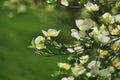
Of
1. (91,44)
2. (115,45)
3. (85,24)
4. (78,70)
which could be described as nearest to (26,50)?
(78,70)

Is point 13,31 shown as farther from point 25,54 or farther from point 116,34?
point 116,34

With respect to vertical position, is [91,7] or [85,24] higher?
[91,7]

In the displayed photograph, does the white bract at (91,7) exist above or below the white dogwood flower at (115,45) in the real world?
above

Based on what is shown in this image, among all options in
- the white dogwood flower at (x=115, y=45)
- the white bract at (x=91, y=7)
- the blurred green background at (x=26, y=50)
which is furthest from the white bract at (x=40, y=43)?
the blurred green background at (x=26, y=50)

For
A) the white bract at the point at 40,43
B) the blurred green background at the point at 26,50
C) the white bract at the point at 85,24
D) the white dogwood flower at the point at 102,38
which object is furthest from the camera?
the blurred green background at the point at 26,50

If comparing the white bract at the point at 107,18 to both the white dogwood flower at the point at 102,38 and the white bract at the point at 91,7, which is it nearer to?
the white bract at the point at 91,7

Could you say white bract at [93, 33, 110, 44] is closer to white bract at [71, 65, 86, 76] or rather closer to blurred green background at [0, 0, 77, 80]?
white bract at [71, 65, 86, 76]

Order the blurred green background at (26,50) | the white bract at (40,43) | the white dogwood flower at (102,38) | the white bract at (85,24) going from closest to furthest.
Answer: the white dogwood flower at (102,38) < the white bract at (85,24) < the white bract at (40,43) < the blurred green background at (26,50)

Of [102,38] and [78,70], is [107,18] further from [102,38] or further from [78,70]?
→ [78,70]
